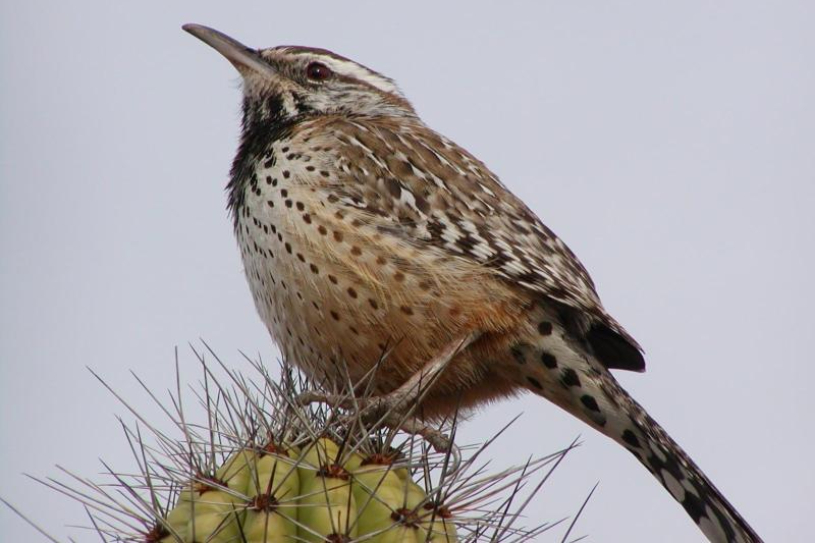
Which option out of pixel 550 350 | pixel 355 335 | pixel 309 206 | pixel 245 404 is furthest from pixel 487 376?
pixel 245 404

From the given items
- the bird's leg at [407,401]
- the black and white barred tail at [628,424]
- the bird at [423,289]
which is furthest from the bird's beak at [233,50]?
the black and white barred tail at [628,424]

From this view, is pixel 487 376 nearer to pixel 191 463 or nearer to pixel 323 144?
pixel 323 144

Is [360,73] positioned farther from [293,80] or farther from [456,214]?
[456,214]

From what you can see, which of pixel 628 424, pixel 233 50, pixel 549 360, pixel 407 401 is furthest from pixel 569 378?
pixel 233 50

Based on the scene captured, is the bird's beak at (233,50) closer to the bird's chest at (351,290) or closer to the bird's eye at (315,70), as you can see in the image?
the bird's eye at (315,70)

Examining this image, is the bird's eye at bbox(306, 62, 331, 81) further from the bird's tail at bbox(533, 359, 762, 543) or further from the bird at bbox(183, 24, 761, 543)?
the bird's tail at bbox(533, 359, 762, 543)

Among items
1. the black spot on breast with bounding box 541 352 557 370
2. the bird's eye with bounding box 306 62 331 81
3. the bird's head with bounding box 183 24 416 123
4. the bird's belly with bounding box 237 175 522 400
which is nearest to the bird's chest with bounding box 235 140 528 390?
the bird's belly with bounding box 237 175 522 400
